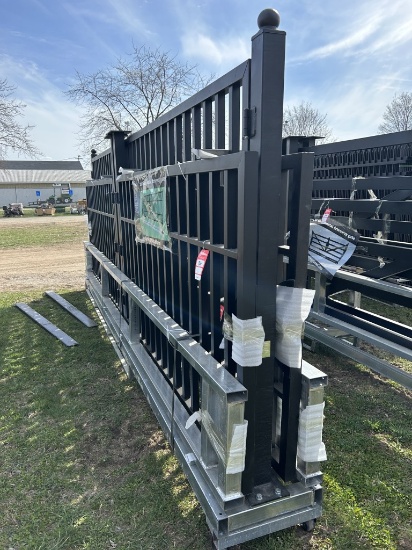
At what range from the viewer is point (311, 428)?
193 cm

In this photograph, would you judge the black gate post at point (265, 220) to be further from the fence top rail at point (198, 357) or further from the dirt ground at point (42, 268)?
the dirt ground at point (42, 268)

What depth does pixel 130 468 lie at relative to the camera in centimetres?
257

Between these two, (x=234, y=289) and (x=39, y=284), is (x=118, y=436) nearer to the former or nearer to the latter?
(x=234, y=289)

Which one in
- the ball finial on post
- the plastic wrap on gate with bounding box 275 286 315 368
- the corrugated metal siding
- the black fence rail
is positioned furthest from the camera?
the corrugated metal siding

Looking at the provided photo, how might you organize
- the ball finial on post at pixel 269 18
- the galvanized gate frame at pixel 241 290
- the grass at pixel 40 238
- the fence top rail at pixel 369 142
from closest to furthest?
1. the ball finial on post at pixel 269 18
2. the galvanized gate frame at pixel 241 290
3. the fence top rail at pixel 369 142
4. the grass at pixel 40 238

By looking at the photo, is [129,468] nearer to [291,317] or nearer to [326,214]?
[291,317]

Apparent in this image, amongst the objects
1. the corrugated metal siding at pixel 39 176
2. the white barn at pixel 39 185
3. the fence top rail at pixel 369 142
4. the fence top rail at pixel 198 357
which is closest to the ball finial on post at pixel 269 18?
the fence top rail at pixel 198 357

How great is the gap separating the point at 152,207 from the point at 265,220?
4.97 feet

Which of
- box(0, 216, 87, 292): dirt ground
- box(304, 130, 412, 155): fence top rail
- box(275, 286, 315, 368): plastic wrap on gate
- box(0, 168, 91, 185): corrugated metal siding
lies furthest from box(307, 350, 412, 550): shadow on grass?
box(0, 168, 91, 185): corrugated metal siding

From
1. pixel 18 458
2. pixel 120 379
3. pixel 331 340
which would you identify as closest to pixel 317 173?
Answer: pixel 331 340

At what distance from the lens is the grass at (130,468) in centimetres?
205

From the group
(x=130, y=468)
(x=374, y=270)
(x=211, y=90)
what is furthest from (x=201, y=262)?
(x=374, y=270)

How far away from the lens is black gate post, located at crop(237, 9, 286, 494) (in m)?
1.53

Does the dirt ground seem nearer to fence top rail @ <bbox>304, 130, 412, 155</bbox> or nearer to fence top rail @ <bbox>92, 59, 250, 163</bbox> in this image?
fence top rail @ <bbox>304, 130, 412, 155</bbox>
